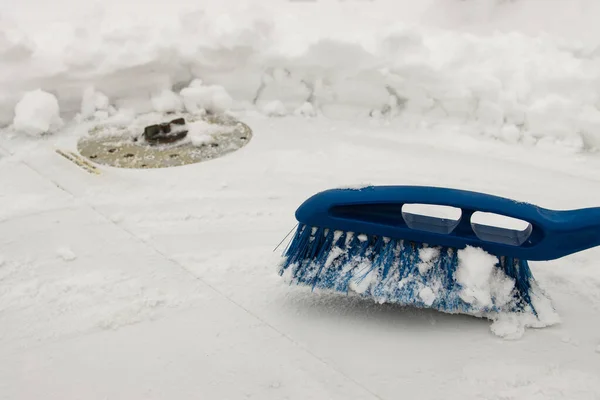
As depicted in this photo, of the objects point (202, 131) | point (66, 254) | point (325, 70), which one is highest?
point (325, 70)

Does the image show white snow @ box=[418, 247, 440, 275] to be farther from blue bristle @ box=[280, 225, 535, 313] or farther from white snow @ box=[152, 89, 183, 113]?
white snow @ box=[152, 89, 183, 113]

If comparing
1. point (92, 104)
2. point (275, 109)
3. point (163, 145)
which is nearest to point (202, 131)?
point (163, 145)

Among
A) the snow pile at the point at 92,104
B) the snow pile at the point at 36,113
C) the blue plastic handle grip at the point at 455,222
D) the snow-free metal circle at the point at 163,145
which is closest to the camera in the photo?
the blue plastic handle grip at the point at 455,222

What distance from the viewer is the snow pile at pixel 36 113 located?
166 cm

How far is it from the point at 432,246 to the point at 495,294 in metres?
0.12

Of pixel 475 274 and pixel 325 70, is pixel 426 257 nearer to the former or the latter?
pixel 475 274

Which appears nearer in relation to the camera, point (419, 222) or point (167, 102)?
point (419, 222)

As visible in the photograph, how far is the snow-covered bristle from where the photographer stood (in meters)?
0.84

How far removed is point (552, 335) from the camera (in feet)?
2.88

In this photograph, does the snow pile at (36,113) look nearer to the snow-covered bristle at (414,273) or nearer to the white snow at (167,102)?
the white snow at (167,102)

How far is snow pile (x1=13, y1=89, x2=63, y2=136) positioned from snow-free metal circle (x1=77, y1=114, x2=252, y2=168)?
120 millimetres

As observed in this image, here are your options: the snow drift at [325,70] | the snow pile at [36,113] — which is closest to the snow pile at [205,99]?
the snow drift at [325,70]

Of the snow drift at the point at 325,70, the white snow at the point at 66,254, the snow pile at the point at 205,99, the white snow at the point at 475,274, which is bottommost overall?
the white snow at the point at 66,254

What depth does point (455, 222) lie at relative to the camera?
0.86 m
